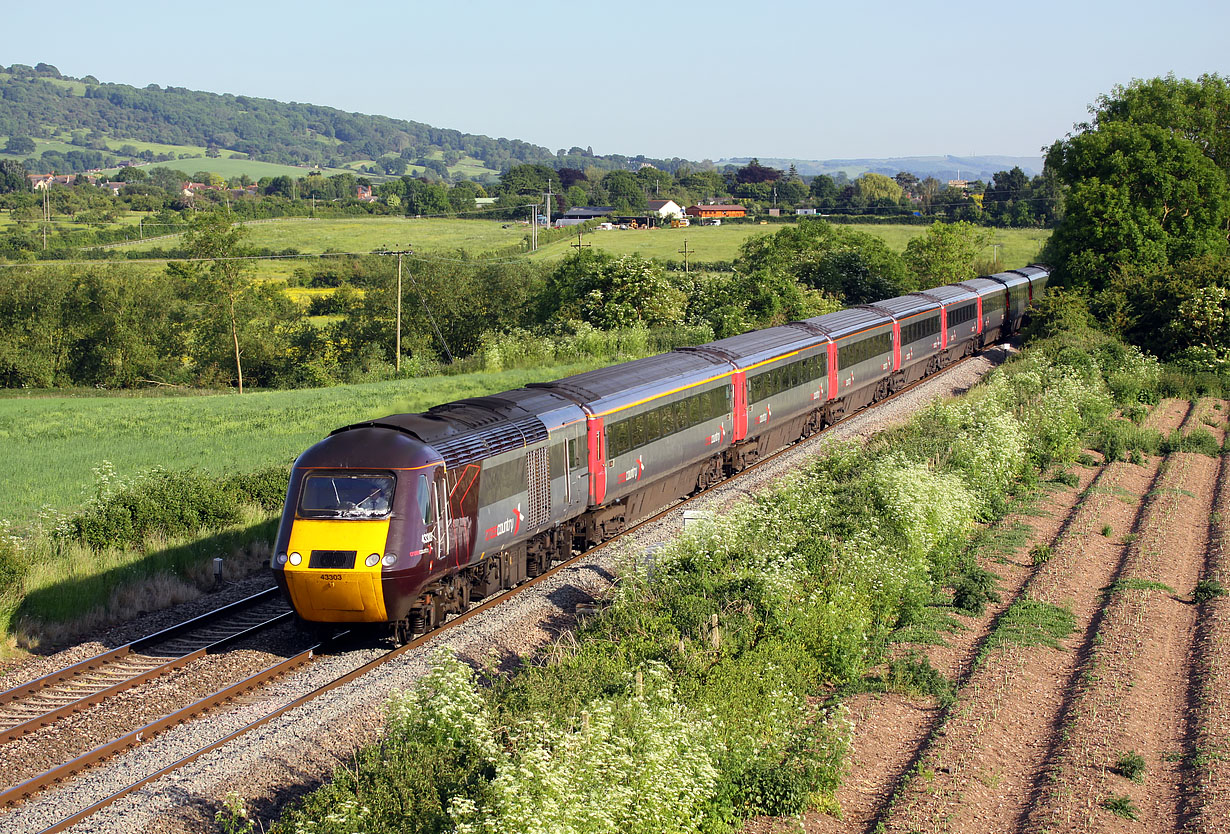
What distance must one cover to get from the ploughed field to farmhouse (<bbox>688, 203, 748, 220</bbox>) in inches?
5523

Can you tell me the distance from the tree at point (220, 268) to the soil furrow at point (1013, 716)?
44.9m

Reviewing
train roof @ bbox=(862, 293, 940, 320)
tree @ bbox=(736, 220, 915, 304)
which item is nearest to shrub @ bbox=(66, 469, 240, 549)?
train roof @ bbox=(862, 293, 940, 320)

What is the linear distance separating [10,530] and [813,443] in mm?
19494

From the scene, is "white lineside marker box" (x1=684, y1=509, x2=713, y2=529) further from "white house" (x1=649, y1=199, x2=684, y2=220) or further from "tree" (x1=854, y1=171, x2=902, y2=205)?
"tree" (x1=854, y1=171, x2=902, y2=205)

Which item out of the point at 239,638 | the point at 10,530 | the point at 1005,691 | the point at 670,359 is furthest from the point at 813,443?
the point at 10,530

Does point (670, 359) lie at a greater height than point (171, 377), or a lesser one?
greater

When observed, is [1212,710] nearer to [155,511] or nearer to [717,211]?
[155,511]

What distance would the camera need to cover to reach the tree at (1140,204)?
47.3 meters

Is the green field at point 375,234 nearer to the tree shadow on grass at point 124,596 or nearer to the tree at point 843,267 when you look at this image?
the tree at point 843,267

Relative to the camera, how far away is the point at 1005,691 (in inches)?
522

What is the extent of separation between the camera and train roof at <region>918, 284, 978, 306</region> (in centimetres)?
Result: 4088

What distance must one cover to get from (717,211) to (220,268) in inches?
4479

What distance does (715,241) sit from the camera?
108m

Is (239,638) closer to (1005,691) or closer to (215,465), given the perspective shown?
(1005,691)
